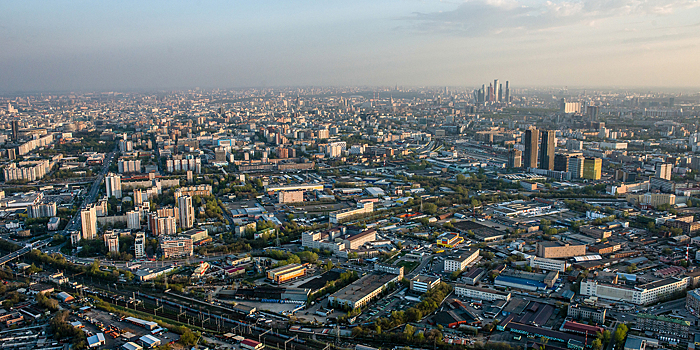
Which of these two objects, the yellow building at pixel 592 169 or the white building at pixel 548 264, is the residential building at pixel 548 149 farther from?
the white building at pixel 548 264

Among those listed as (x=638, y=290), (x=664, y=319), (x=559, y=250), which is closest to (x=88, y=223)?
(x=559, y=250)

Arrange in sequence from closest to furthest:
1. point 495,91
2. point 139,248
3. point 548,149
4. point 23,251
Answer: point 139,248 → point 23,251 → point 548,149 → point 495,91

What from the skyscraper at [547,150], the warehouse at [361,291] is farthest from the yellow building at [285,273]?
the skyscraper at [547,150]

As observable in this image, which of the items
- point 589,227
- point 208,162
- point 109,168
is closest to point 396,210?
point 589,227

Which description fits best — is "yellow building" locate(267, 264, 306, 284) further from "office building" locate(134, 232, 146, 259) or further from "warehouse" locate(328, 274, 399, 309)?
"office building" locate(134, 232, 146, 259)

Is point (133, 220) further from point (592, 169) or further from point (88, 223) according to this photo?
point (592, 169)
